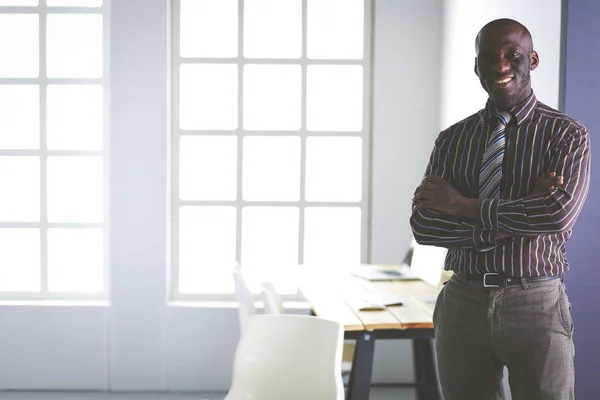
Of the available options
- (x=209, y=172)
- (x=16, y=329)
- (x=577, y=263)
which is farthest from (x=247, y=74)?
(x=577, y=263)

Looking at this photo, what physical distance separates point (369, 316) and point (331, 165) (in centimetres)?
218

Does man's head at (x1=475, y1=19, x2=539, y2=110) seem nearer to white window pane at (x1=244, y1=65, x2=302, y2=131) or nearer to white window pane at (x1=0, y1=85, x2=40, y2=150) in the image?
white window pane at (x1=244, y1=65, x2=302, y2=131)

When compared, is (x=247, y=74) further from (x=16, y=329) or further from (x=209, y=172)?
(x=16, y=329)

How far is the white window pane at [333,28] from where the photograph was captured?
17.7 ft

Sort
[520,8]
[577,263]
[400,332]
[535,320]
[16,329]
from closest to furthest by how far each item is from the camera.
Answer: [535,320] → [577,263] → [400,332] → [520,8] → [16,329]

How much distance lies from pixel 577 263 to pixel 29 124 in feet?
12.9

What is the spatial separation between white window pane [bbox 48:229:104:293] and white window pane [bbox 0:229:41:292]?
0.33 ft

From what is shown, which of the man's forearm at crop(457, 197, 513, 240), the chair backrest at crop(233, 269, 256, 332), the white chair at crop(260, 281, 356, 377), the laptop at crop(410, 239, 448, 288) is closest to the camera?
the man's forearm at crop(457, 197, 513, 240)

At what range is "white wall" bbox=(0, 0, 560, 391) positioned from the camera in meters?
5.16

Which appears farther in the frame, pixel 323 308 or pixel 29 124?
pixel 29 124

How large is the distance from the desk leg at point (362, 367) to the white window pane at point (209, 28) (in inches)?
110

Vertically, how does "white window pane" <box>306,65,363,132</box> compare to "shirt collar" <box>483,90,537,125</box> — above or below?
above

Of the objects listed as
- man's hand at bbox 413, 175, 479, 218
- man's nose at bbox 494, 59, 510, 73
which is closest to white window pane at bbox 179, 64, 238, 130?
man's hand at bbox 413, 175, 479, 218

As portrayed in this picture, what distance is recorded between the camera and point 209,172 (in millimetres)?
5410
